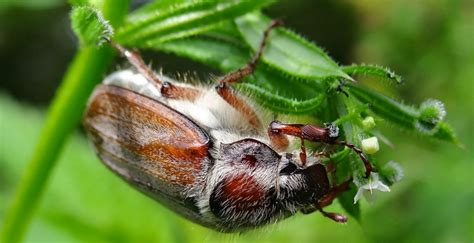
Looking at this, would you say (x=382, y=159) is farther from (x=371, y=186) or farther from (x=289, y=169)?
(x=371, y=186)

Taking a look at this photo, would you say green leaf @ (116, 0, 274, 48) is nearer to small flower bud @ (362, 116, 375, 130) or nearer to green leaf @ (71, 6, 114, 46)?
green leaf @ (71, 6, 114, 46)

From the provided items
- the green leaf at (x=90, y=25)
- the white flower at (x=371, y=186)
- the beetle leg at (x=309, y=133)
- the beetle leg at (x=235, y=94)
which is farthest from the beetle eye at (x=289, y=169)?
the green leaf at (x=90, y=25)

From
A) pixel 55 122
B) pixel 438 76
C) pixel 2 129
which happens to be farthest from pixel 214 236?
pixel 438 76

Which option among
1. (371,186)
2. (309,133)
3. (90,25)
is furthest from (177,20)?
(371,186)

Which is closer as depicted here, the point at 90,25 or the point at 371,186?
the point at 371,186

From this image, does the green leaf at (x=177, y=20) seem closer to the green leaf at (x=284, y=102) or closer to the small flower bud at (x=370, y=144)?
the green leaf at (x=284, y=102)

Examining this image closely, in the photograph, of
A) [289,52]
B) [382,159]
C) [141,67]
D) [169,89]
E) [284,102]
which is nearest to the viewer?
[284,102]
